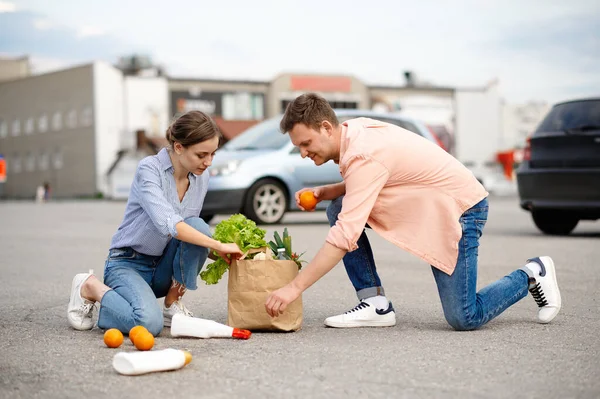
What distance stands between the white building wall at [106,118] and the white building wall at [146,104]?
0.56 metres

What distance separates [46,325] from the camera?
5.35 metres

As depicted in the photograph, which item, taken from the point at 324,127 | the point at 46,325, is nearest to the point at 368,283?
the point at 324,127

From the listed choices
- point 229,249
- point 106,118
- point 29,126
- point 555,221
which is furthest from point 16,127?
point 229,249

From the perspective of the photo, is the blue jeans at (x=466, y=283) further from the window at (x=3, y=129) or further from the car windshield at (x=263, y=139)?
the window at (x=3, y=129)

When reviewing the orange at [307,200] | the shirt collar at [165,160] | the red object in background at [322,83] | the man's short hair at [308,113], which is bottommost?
the orange at [307,200]

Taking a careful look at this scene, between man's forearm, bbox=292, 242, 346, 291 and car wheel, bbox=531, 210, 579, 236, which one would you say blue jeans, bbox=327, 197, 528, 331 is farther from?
car wheel, bbox=531, 210, 579, 236

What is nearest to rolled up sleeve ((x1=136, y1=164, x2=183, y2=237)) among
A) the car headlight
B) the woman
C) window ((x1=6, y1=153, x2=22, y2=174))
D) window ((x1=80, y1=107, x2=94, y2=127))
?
the woman

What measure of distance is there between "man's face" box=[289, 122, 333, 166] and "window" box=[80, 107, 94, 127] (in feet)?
183

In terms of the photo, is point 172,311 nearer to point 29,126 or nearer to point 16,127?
point 29,126

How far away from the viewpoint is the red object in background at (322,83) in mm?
63281

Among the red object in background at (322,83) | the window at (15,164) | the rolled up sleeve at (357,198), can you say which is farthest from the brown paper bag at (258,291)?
the window at (15,164)

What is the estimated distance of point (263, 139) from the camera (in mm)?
14469

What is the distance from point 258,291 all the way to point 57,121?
60.9 metres

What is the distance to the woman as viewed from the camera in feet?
16.1
